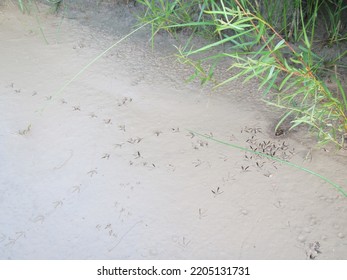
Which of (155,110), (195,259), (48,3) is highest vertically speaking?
(48,3)

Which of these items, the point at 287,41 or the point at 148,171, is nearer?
the point at 148,171

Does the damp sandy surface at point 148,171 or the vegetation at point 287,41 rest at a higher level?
the vegetation at point 287,41

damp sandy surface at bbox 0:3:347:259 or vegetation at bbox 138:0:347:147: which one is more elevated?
vegetation at bbox 138:0:347:147

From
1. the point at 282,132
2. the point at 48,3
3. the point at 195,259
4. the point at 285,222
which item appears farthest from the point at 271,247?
the point at 48,3

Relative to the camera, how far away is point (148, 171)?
5.01 ft

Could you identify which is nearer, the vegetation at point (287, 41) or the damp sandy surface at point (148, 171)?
the damp sandy surface at point (148, 171)

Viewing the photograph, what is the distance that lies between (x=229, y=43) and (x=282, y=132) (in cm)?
59

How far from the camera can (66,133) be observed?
65.5 inches

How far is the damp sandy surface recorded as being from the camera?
133cm

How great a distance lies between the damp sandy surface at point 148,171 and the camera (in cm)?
133

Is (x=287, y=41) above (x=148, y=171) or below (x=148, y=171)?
above

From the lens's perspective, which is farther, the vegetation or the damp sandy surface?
the vegetation
